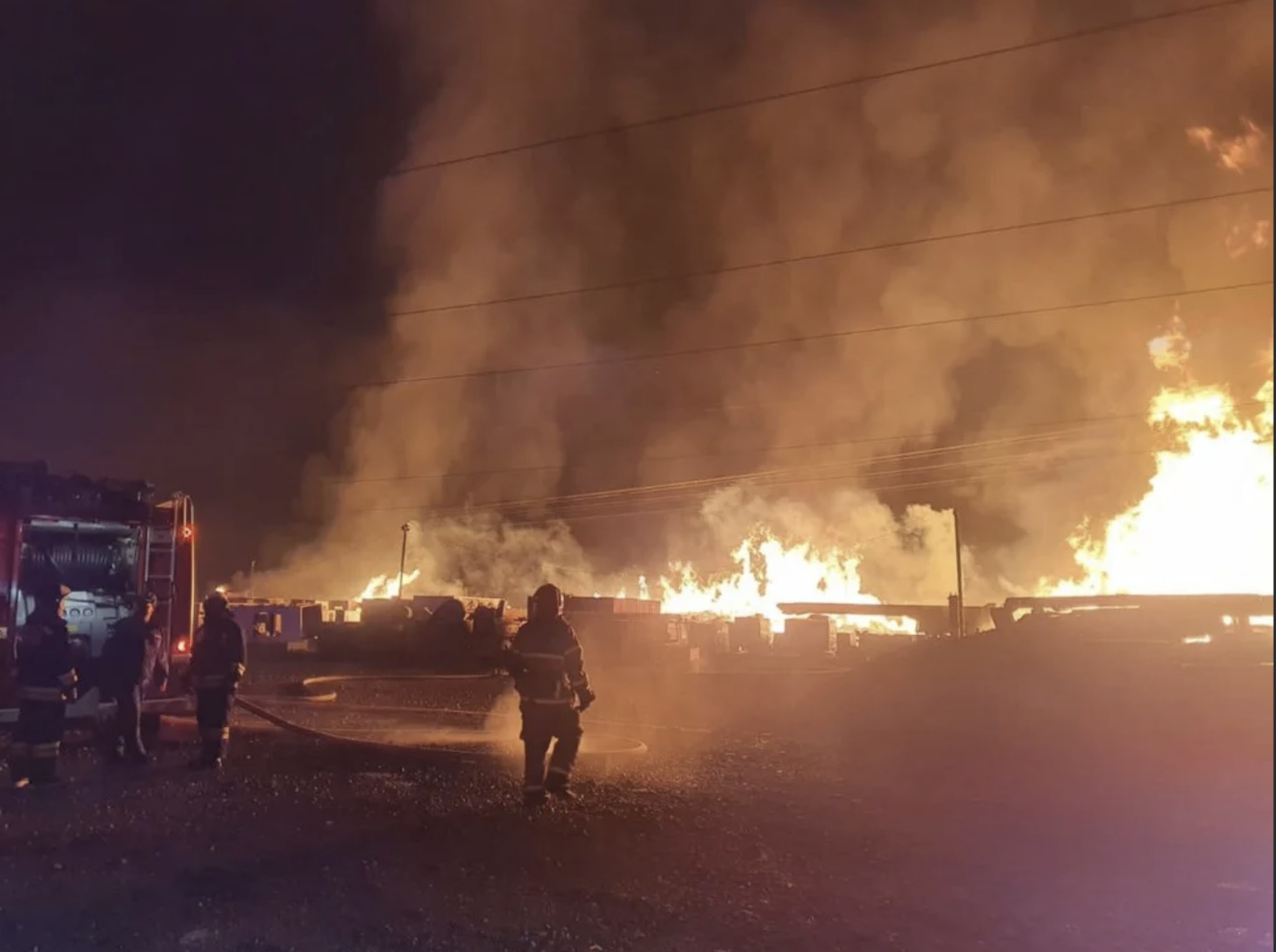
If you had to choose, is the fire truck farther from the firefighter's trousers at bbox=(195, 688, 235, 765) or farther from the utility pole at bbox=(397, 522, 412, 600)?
the utility pole at bbox=(397, 522, 412, 600)

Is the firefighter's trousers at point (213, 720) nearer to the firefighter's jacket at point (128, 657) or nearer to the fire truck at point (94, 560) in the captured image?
the firefighter's jacket at point (128, 657)

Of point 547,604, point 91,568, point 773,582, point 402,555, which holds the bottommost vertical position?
point 773,582

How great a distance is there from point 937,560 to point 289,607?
3246cm

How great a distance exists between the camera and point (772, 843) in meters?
6.16

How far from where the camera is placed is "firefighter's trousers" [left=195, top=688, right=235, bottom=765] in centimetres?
828

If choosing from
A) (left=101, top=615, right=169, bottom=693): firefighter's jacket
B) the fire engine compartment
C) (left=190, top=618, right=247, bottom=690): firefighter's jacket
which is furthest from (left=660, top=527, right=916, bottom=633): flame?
(left=101, top=615, right=169, bottom=693): firefighter's jacket

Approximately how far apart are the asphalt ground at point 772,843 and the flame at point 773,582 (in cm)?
3390

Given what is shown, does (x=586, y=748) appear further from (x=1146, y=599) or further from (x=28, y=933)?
(x=1146, y=599)

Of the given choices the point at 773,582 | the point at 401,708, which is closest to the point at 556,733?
the point at 401,708

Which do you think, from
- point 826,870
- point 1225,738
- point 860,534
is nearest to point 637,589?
point 860,534

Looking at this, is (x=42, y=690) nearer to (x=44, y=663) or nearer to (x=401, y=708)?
(x=44, y=663)

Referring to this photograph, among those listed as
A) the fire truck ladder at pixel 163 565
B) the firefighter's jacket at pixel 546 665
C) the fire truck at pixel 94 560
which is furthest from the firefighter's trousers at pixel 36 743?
the firefighter's jacket at pixel 546 665

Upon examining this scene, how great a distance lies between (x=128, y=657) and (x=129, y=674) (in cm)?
16

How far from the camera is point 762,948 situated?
4.35 m
